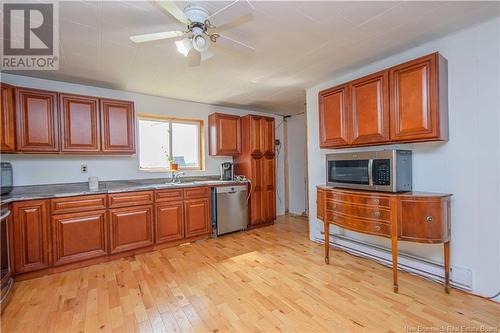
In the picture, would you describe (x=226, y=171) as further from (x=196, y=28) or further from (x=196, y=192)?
(x=196, y=28)

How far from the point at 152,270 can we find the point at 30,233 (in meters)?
1.25

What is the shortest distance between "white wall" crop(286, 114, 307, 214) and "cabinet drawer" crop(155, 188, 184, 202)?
2.70 m

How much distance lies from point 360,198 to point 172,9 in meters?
2.13

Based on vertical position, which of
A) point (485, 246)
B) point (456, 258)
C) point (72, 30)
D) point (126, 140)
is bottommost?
point (456, 258)

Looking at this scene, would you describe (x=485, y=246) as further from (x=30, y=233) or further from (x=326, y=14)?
(x=30, y=233)

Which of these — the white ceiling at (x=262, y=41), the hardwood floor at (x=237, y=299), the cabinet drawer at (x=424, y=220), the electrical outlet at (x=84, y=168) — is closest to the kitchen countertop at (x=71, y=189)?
the electrical outlet at (x=84, y=168)

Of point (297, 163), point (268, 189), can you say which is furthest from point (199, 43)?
point (297, 163)

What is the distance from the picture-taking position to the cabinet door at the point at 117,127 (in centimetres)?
295

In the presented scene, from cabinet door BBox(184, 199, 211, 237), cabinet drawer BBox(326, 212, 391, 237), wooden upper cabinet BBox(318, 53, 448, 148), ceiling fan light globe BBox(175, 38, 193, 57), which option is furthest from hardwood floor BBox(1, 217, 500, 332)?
ceiling fan light globe BBox(175, 38, 193, 57)

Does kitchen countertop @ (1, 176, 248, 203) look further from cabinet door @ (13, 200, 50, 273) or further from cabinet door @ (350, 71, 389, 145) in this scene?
cabinet door @ (350, 71, 389, 145)

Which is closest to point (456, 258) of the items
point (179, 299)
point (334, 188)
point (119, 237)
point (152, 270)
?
point (334, 188)

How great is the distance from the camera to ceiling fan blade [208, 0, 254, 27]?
129 centimetres

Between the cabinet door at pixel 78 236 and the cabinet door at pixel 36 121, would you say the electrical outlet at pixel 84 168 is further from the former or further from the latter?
the cabinet door at pixel 78 236

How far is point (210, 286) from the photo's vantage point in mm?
2135
